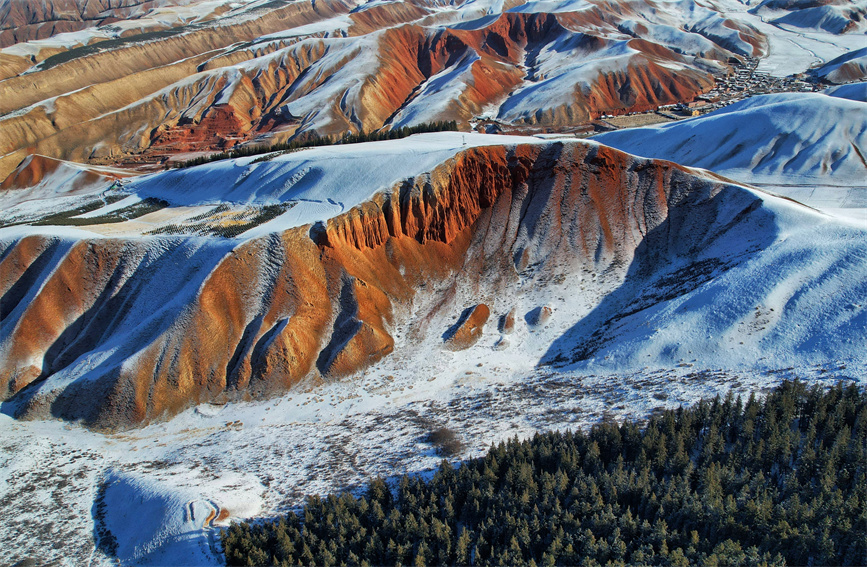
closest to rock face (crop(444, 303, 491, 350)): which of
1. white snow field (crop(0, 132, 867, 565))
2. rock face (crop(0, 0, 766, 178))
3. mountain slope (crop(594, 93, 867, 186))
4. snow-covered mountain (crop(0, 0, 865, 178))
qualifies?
white snow field (crop(0, 132, 867, 565))

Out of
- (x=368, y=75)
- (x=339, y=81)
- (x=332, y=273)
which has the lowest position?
(x=332, y=273)

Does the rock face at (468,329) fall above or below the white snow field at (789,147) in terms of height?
below

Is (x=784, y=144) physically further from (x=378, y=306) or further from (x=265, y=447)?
(x=265, y=447)

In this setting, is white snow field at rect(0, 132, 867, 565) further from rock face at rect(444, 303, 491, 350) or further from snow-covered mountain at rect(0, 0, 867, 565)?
rock face at rect(444, 303, 491, 350)

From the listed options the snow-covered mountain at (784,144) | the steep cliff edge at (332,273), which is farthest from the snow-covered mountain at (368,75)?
the steep cliff edge at (332,273)

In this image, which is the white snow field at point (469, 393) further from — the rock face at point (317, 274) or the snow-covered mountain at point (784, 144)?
the snow-covered mountain at point (784, 144)

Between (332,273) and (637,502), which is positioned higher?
(332,273)

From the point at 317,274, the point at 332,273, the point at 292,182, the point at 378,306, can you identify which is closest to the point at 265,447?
the point at 378,306
